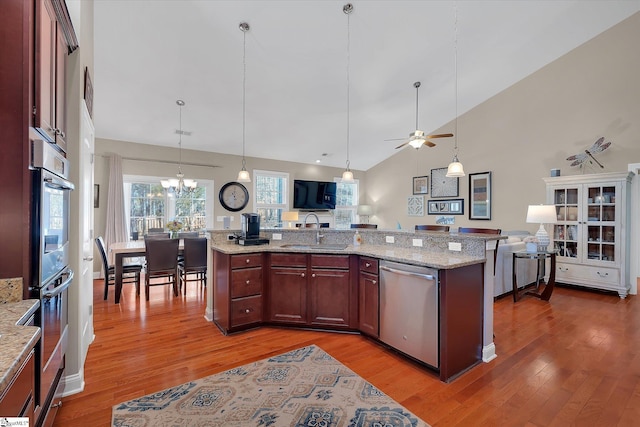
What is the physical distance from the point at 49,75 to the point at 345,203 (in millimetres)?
7516

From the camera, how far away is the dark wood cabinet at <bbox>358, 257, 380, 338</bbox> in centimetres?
277

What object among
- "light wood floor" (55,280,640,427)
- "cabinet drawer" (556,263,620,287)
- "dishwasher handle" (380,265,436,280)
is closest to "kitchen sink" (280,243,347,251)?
"dishwasher handle" (380,265,436,280)

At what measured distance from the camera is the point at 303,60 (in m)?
4.11

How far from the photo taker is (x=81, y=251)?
2145 mm

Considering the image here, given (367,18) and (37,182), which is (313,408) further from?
(367,18)

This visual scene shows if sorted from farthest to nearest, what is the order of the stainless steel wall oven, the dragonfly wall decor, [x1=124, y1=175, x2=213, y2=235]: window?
1. [x1=124, y1=175, x2=213, y2=235]: window
2. the dragonfly wall decor
3. the stainless steel wall oven

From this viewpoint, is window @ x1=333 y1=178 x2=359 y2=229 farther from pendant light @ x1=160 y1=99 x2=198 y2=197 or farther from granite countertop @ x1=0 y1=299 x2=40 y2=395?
granite countertop @ x1=0 y1=299 x2=40 y2=395

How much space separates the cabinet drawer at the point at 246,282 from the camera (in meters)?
3.00

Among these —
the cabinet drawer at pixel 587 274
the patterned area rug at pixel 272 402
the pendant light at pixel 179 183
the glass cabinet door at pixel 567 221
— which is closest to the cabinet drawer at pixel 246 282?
the patterned area rug at pixel 272 402

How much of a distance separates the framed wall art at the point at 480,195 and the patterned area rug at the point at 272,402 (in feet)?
17.3

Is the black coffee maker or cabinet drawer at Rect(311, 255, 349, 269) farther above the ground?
the black coffee maker

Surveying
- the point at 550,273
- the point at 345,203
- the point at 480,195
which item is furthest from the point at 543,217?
the point at 345,203

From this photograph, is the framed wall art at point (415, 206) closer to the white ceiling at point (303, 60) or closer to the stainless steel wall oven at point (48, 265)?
the white ceiling at point (303, 60)

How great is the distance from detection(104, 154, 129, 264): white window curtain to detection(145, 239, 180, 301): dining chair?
1766 mm
